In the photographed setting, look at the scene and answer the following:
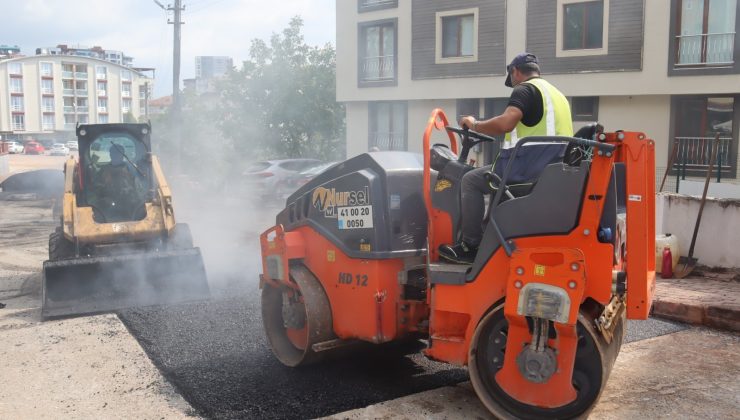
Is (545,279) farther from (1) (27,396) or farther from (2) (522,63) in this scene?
(1) (27,396)

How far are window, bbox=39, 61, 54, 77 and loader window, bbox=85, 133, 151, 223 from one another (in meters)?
91.3

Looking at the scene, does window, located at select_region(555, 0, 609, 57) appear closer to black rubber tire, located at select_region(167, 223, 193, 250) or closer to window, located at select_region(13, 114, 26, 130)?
black rubber tire, located at select_region(167, 223, 193, 250)

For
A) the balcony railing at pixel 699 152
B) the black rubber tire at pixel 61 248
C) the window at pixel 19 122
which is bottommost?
the black rubber tire at pixel 61 248

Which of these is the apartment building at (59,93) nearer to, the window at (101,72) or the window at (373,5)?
the window at (101,72)

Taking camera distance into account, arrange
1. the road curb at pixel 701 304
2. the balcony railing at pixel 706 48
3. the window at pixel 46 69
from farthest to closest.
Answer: the window at pixel 46 69
the balcony railing at pixel 706 48
the road curb at pixel 701 304

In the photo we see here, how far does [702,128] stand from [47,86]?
8970 cm

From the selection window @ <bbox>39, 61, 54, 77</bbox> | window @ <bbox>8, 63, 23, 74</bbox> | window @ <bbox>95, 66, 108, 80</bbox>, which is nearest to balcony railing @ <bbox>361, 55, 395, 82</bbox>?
window @ <bbox>8, 63, 23, 74</bbox>

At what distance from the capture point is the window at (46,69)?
3538 inches

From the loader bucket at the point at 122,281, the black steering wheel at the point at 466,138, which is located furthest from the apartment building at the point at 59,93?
the black steering wheel at the point at 466,138

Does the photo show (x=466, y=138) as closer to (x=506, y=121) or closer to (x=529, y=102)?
(x=506, y=121)

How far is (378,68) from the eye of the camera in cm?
2517

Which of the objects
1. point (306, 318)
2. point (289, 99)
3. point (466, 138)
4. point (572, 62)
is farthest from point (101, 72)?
point (466, 138)

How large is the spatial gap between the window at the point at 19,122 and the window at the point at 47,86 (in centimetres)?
449

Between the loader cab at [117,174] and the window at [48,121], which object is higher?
the window at [48,121]
